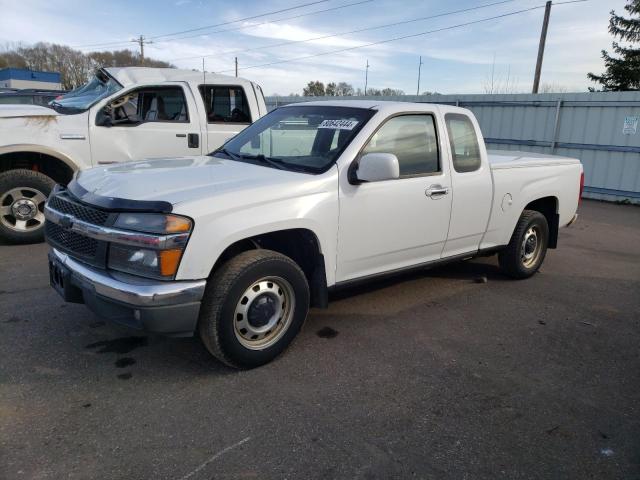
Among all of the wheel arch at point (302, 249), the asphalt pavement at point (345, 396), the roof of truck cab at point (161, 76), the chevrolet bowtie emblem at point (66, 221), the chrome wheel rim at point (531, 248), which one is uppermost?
the roof of truck cab at point (161, 76)

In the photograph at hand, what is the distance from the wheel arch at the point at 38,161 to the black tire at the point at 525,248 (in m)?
5.19

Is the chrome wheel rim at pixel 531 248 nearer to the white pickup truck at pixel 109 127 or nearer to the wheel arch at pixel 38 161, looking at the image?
the white pickup truck at pixel 109 127

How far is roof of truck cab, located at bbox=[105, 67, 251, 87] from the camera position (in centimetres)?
665

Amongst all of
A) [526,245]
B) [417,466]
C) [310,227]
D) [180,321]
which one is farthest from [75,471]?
[526,245]

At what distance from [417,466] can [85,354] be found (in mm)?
2363

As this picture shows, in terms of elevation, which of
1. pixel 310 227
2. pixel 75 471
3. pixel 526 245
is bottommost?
pixel 75 471

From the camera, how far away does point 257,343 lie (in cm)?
343

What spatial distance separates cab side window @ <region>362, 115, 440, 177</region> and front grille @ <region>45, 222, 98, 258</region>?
2.01m

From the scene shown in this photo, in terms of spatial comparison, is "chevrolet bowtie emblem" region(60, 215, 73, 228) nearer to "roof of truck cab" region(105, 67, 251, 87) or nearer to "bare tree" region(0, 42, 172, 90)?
"roof of truck cab" region(105, 67, 251, 87)

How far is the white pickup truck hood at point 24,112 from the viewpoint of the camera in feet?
19.4

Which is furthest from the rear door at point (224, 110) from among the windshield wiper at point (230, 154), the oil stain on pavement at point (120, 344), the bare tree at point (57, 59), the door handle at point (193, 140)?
the bare tree at point (57, 59)

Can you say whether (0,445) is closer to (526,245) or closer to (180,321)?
(180,321)

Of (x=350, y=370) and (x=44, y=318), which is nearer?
(x=350, y=370)

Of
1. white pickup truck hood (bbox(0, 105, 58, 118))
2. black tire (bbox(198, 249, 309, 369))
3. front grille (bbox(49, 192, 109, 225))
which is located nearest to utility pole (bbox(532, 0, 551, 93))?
white pickup truck hood (bbox(0, 105, 58, 118))
